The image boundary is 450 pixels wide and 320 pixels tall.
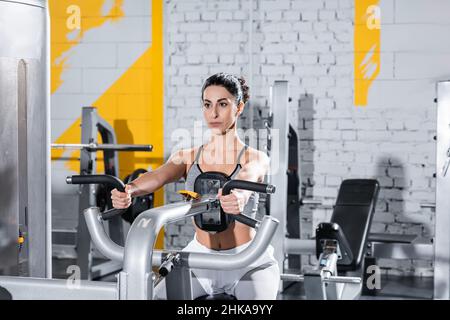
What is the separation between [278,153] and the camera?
4.37 metres

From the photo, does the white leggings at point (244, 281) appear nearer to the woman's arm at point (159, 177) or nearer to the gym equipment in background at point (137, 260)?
Answer: the woman's arm at point (159, 177)

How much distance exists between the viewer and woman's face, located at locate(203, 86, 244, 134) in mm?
2152

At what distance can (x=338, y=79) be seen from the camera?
17.2 feet

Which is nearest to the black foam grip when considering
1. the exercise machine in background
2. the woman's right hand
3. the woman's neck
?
the woman's right hand

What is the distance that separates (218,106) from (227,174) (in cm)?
22

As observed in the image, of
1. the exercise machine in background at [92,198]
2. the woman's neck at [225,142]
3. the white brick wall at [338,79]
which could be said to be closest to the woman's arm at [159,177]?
the woman's neck at [225,142]

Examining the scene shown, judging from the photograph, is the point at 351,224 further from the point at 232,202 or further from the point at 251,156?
the point at 232,202

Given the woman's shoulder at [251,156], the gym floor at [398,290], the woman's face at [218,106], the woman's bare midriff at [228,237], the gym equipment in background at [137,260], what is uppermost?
the woman's face at [218,106]

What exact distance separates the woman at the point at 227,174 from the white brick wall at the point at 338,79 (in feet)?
10.0

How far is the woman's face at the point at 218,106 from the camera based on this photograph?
215cm

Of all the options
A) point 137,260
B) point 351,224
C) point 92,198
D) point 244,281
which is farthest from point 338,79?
point 137,260

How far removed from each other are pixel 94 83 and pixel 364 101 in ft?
7.36

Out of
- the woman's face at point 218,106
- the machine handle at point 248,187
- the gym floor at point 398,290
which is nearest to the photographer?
the machine handle at point 248,187

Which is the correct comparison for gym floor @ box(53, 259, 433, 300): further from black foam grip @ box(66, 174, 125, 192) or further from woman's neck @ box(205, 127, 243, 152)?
black foam grip @ box(66, 174, 125, 192)
